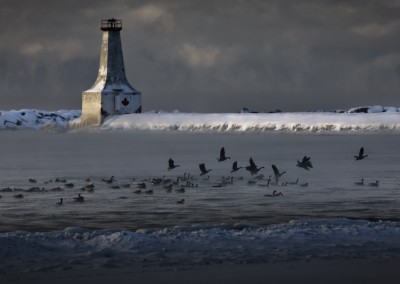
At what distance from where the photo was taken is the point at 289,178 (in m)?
26.9

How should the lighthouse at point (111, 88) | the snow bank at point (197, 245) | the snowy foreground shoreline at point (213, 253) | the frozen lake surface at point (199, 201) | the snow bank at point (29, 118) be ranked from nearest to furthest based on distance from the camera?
the snowy foreground shoreline at point (213, 253), the snow bank at point (197, 245), the frozen lake surface at point (199, 201), the lighthouse at point (111, 88), the snow bank at point (29, 118)

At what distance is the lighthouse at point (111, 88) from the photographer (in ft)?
270

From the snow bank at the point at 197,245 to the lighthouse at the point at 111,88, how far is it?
69.4 metres

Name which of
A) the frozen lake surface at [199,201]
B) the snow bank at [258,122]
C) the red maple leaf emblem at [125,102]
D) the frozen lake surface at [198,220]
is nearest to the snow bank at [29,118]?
the snow bank at [258,122]

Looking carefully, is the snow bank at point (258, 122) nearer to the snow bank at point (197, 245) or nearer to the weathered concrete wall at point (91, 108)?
the weathered concrete wall at point (91, 108)

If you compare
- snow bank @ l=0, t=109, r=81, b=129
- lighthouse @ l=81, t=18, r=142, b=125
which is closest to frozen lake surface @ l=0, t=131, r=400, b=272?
lighthouse @ l=81, t=18, r=142, b=125

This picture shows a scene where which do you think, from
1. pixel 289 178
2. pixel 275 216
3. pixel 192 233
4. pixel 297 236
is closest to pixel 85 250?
pixel 192 233

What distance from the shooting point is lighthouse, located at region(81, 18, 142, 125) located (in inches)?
3241

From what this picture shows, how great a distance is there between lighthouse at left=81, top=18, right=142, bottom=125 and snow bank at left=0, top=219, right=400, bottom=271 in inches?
2733

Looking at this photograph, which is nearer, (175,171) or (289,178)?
(289,178)

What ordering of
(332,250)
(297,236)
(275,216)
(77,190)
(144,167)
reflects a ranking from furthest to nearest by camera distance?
(144,167) → (77,190) → (275,216) → (297,236) → (332,250)

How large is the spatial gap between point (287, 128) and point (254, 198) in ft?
244

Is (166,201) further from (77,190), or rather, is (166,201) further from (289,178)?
(289,178)

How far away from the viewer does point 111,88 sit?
8369 cm
